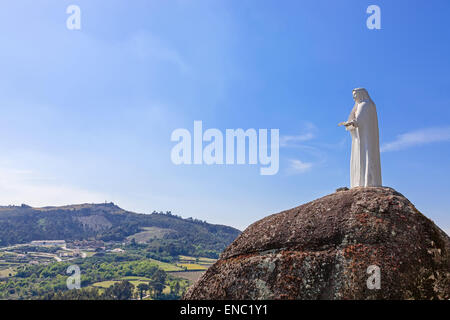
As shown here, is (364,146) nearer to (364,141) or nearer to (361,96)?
(364,141)

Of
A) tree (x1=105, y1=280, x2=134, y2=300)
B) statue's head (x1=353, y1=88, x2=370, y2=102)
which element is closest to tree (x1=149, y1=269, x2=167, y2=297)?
tree (x1=105, y1=280, x2=134, y2=300)

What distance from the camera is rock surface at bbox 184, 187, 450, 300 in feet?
40.2

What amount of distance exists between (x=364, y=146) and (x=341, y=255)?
249 inches

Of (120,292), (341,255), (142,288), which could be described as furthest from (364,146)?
(142,288)

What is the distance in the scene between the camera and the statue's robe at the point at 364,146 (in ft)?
54.6

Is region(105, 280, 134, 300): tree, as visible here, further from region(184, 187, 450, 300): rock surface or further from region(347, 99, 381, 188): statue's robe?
region(184, 187, 450, 300): rock surface

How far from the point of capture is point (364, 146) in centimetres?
1738

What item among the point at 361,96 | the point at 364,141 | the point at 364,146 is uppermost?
the point at 361,96

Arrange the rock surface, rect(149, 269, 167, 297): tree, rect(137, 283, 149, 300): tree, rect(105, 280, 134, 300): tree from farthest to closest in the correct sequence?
rect(137, 283, 149, 300): tree, rect(149, 269, 167, 297): tree, rect(105, 280, 134, 300): tree, the rock surface

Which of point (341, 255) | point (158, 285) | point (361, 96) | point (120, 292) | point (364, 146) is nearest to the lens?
point (341, 255)

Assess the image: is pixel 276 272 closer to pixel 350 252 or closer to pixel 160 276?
pixel 350 252

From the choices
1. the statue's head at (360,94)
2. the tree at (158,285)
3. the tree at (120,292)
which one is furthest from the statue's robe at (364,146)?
the tree at (158,285)

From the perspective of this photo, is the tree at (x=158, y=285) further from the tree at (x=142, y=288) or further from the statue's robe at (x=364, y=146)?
the statue's robe at (x=364, y=146)
